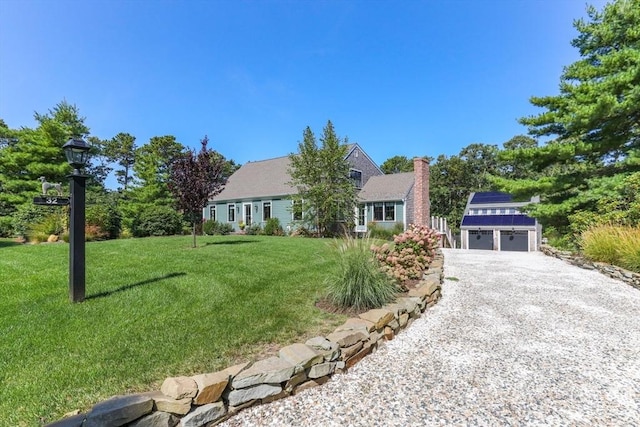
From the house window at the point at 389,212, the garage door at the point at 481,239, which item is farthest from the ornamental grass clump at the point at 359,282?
the garage door at the point at 481,239

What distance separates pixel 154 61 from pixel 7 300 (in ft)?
29.6

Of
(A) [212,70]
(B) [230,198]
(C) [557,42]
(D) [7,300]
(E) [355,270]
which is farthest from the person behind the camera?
(B) [230,198]

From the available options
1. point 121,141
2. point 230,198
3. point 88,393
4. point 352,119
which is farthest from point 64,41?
point 121,141

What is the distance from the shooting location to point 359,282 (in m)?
4.15

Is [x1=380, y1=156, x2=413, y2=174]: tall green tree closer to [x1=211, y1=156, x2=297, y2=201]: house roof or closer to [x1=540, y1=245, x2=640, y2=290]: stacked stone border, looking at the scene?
[x1=211, y1=156, x2=297, y2=201]: house roof

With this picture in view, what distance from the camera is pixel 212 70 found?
11.8 m

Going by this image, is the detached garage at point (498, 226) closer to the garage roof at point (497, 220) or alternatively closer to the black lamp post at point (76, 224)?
the garage roof at point (497, 220)

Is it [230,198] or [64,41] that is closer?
[64,41]

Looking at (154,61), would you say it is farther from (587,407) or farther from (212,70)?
(587,407)

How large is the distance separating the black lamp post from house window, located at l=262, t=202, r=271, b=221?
56.3 ft

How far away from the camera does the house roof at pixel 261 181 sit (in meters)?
21.1

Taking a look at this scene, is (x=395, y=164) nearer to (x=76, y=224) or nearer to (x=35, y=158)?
(x=35, y=158)

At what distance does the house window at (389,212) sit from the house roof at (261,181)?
602 cm

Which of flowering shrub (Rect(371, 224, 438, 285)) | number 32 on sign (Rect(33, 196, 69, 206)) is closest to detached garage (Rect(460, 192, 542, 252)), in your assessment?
flowering shrub (Rect(371, 224, 438, 285))
